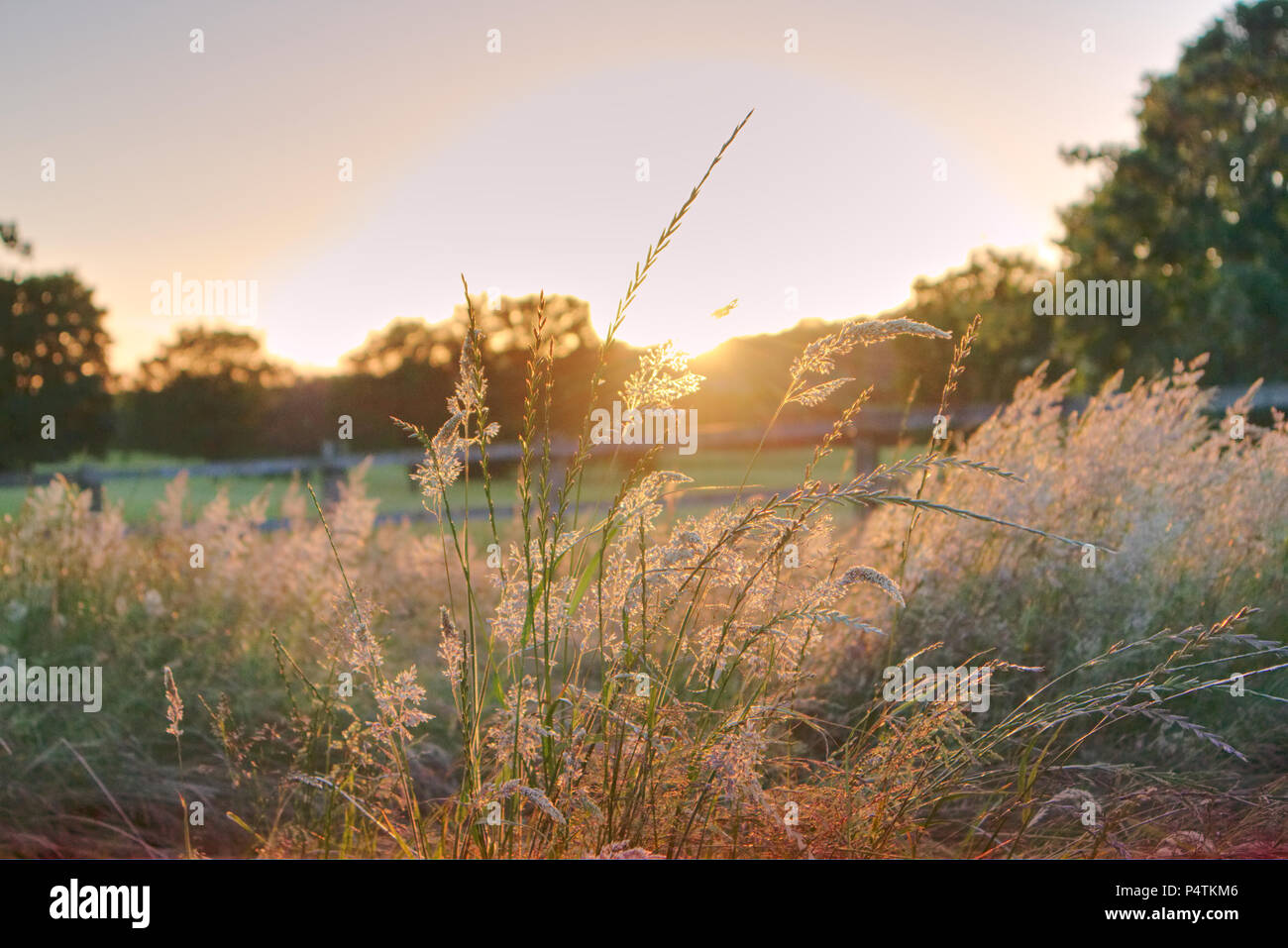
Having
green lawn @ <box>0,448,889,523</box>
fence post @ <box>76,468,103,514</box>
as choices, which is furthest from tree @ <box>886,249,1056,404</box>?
fence post @ <box>76,468,103,514</box>

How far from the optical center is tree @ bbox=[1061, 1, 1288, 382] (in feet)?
41.1

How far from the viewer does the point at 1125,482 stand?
3227 millimetres

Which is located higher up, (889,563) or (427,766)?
(889,563)

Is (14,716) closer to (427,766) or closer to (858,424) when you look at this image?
(427,766)

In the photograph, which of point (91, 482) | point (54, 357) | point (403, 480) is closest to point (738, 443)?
point (91, 482)

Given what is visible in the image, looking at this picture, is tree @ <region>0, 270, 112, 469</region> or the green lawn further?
tree @ <region>0, 270, 112, 469</region>

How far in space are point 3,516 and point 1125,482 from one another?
4682 millimetres

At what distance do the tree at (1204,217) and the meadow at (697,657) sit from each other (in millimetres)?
10908

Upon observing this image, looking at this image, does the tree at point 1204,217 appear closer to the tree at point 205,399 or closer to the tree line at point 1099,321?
the tree line at point 1099,321

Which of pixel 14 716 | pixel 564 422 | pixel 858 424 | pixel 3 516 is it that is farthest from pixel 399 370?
pixel 14 716

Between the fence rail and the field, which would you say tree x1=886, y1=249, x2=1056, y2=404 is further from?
the field

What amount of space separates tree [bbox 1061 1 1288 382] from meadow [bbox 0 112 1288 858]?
429 inches

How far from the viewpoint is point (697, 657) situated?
5.26 ft

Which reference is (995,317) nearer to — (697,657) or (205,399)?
(205,399)
